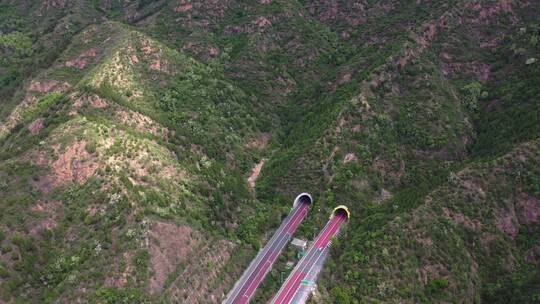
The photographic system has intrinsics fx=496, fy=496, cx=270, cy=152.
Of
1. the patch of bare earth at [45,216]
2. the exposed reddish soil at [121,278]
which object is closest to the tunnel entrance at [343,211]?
the exposed reddish soil at [121,278]

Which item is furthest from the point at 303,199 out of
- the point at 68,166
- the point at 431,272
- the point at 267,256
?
the point at 68,166

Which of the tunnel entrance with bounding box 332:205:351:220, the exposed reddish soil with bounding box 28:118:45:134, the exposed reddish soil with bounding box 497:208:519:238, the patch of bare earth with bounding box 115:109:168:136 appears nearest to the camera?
the exposed reddish soil with bounding box 497:208:519:238

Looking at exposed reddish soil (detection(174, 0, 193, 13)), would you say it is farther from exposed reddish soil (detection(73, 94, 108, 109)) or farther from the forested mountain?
exposed reddish soil (detection(73, 94, 108, 109))

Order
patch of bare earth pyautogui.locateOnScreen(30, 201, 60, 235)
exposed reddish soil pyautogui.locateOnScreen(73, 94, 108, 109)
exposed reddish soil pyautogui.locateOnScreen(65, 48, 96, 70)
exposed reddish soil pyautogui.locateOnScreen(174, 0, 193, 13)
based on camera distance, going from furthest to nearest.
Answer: exposed reddish soil pyautogui.locateOnScreen(174, 0, 193, 13)
exposed reddish soil pyautogui.locateOnScreen(65, 48, 96, 70)
exposed reddish soil pyautogui.locateOnScreen(73, 94, 108, 109)
patch of bare earth pyautogui.locateOnScreen(30, 201, 60, 235)

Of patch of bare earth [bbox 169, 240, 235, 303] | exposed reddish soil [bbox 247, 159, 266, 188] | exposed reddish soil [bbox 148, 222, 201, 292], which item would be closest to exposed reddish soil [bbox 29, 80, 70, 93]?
exposed reddish soil [bbox 247, 159, 266, 188]

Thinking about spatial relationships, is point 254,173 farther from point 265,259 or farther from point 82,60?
point 82,60

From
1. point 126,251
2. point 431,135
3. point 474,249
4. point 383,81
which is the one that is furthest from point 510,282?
point 126,251

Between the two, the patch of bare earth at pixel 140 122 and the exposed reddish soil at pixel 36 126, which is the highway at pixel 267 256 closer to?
the patch of bare earth at pixel 140 122
